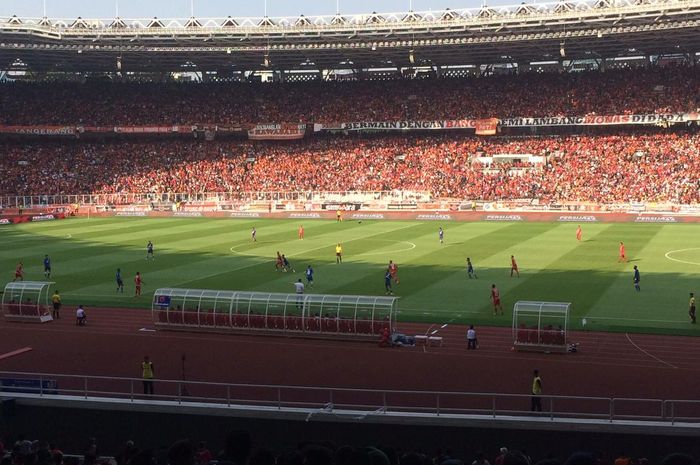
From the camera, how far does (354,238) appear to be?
61.2 m

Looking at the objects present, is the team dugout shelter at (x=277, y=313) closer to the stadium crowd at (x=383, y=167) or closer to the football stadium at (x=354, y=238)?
the football stadium at (x=354, y=238)

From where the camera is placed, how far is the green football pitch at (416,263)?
36062 mm

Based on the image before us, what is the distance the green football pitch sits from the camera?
118ft

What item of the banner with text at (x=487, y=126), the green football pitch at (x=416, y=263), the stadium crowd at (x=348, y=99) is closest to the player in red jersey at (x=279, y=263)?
the green football pitch at (x=416, y=263)

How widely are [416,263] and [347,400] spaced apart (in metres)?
25.3

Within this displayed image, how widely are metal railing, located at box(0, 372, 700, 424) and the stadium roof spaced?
59.6m

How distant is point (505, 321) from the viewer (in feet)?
108

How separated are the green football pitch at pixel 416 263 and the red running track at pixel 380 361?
3.39 metres

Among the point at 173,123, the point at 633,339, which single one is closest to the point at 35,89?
the point at 173,123

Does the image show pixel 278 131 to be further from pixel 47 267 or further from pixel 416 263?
pixel 47 267

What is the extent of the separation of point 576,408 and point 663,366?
6.49 metres

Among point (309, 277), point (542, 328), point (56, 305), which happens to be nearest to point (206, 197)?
point (309, 277)

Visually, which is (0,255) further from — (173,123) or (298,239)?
(173,123)

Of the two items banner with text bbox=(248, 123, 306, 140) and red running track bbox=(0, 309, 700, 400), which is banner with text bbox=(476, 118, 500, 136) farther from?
red running track bbox=(0, 309, 700, 400)
